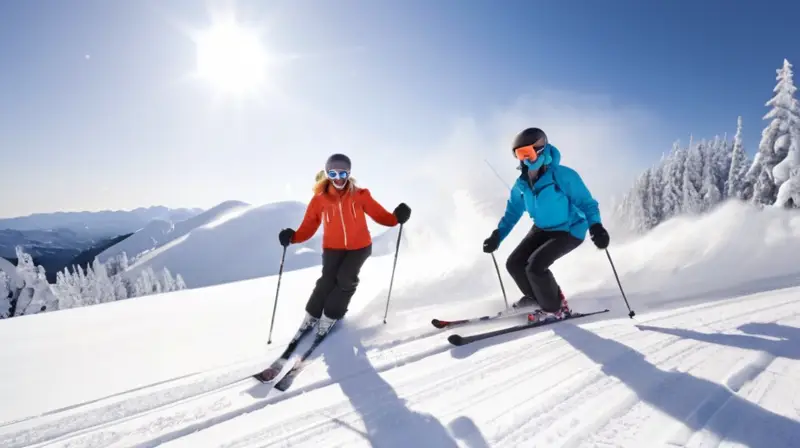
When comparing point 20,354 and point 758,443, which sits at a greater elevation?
point 20,354

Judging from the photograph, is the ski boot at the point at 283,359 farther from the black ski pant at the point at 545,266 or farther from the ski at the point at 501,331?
the black ski pant at the point at 545,266

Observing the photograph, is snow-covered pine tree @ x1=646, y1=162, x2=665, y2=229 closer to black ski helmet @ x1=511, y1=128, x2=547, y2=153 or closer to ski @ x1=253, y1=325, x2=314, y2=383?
black ski helmet @ x1=511, y1=128, x2=547, y2=153

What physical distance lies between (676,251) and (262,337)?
7462 millimetres

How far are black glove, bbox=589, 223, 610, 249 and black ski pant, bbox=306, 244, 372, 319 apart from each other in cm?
280

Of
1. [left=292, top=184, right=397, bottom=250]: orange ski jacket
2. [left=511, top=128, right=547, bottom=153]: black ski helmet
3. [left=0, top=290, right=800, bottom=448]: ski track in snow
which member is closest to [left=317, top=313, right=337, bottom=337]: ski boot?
[left=0, top=290, right=800, bottom=448]: ski track in snow

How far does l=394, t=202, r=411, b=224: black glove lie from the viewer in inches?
195

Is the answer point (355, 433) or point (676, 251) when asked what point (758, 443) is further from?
point (676, 251)

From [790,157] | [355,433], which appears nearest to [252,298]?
[355,433]

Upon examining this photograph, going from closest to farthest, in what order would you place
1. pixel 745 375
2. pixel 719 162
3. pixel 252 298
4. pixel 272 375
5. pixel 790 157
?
pixel 745 375, pixel 272 375, pixel 252 298, pixel 790 157, pixel 719 162

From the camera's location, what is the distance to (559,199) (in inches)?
179

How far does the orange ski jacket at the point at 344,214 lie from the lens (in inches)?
180

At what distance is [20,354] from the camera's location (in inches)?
165

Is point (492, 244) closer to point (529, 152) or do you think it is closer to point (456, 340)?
point (529, 152)

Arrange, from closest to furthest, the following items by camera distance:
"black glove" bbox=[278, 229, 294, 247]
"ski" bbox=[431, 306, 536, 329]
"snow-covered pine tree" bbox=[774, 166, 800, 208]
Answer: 1. "ski" bbox=[431, 306, 536, 329]
2. "black glove" bbox=[278, 229, 294, 247]
3. "snow-covered pine tree" bbox=[774, 166, 800, 208]
